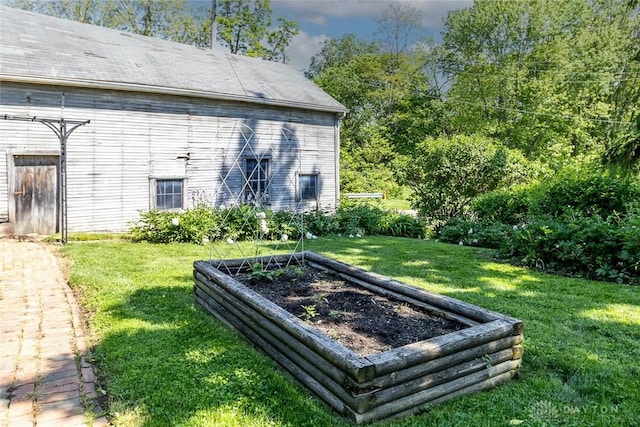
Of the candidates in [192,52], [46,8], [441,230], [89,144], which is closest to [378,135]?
[192,52]

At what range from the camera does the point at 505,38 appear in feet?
83.1

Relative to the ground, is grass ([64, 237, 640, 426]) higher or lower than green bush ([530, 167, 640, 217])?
lower

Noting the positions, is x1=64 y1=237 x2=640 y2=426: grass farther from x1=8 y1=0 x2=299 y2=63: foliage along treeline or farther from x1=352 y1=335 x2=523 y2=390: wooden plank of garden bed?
x1=8 y1=0 x2=299 y2=63: foliage along treeline

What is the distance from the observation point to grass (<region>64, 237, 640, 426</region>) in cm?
253

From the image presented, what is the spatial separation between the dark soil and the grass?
51 cm

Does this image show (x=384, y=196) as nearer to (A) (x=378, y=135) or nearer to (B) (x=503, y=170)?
(A) (x=378, y=135)

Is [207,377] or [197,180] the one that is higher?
[197,180]

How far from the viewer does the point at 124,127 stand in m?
10.4

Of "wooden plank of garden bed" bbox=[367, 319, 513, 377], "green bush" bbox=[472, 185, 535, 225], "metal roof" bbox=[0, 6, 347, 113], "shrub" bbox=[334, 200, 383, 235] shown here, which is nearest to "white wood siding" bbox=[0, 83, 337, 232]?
"metal roof" bbox=[0, 6, 347, 113]

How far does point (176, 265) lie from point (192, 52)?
10.0 meters

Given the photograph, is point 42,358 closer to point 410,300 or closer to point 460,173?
point 410,300

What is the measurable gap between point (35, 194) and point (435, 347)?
32.5 ft

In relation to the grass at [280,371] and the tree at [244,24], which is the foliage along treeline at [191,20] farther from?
the grass at [280,371]

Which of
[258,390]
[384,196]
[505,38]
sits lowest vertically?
[258,390]
